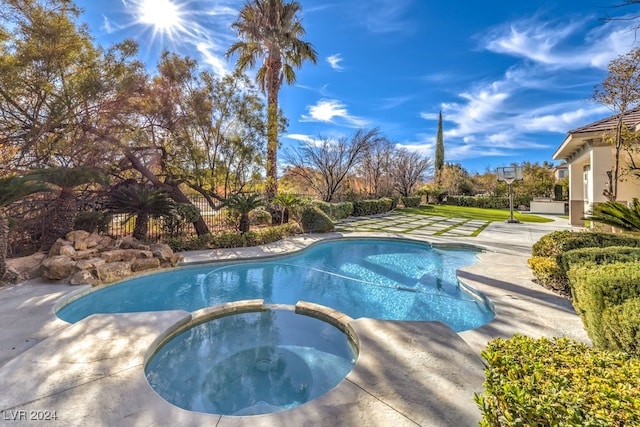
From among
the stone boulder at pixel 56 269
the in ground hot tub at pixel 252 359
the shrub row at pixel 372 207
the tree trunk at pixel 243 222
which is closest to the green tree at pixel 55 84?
the stone boulder at pixel 56 269

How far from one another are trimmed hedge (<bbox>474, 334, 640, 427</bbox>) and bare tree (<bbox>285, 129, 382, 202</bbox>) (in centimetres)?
1851

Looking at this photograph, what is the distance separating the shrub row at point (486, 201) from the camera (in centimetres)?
2888

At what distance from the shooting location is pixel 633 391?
1.41 m

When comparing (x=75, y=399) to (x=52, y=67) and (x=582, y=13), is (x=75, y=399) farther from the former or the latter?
(x=582, y=13)

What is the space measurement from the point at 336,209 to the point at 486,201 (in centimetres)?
2102

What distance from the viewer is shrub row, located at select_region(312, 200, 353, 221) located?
16062mm

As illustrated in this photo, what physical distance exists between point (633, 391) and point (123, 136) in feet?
37.4

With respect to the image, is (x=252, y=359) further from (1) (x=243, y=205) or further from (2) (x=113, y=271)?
(1) (x=243, y=205)

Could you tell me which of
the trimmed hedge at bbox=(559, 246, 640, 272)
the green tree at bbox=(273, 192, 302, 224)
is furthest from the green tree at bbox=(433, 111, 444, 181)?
the trimmed hedge at bbox=(559, 246, 640, 272)

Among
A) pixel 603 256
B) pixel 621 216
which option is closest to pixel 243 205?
pixel 603 256

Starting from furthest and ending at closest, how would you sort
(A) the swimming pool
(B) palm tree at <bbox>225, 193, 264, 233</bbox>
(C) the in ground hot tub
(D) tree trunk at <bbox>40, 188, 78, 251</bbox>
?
(B) palm tree at <bbox>225, 193, 264, 233</bbox> → (D) tree trunk at <bbox>40, 188, 78, 251</bbox> → (A) the swimming pool → (C) the in ground hot tub

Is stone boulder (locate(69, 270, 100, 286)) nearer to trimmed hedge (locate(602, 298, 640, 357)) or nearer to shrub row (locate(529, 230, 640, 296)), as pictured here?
trimmed hedge (locate(602, 298, 640, 357))

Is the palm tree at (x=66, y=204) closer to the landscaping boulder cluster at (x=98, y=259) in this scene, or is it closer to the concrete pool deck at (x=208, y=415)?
the landscaping boulder cluster at (x=98, y=259)

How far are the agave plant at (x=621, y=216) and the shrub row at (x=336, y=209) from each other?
11754 millimetres
